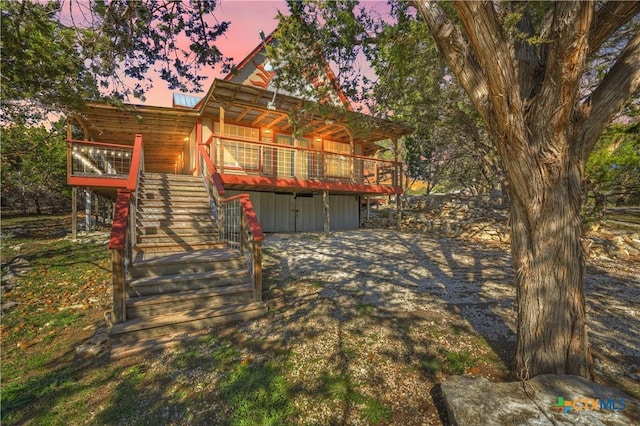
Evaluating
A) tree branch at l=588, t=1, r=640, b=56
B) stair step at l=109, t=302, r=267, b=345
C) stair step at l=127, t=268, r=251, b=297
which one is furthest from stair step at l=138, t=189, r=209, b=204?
tree branch at l=588, t=1, r=640, b=56

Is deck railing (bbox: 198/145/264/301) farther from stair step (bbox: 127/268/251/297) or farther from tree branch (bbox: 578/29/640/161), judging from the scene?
tree branch (bbox: 578/29/640/161)

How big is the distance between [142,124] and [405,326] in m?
12.9

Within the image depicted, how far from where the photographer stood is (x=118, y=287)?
3.89 meters

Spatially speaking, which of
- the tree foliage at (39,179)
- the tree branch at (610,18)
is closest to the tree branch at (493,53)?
the tree branch at (610,18)

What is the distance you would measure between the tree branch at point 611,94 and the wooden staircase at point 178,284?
4.73 m

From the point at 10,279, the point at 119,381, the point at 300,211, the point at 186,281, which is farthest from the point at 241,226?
the point at 300,211

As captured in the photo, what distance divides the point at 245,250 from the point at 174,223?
8.20 feet

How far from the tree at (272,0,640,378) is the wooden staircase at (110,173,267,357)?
377 cm

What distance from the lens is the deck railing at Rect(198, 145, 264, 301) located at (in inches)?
191

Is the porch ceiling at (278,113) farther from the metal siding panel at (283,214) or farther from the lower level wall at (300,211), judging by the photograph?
the metal siding panel at (283,214)

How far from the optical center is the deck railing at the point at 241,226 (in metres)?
4.86

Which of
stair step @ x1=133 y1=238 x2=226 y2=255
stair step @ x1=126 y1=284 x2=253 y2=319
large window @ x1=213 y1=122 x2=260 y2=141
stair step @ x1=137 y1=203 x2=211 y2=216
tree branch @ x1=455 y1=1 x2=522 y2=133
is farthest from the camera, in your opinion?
large window @ x1=213 y1=122 x2=260 y2=141

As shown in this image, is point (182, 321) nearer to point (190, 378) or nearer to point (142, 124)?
point (190, 378)

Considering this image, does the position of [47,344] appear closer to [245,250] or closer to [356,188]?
[245,250]
